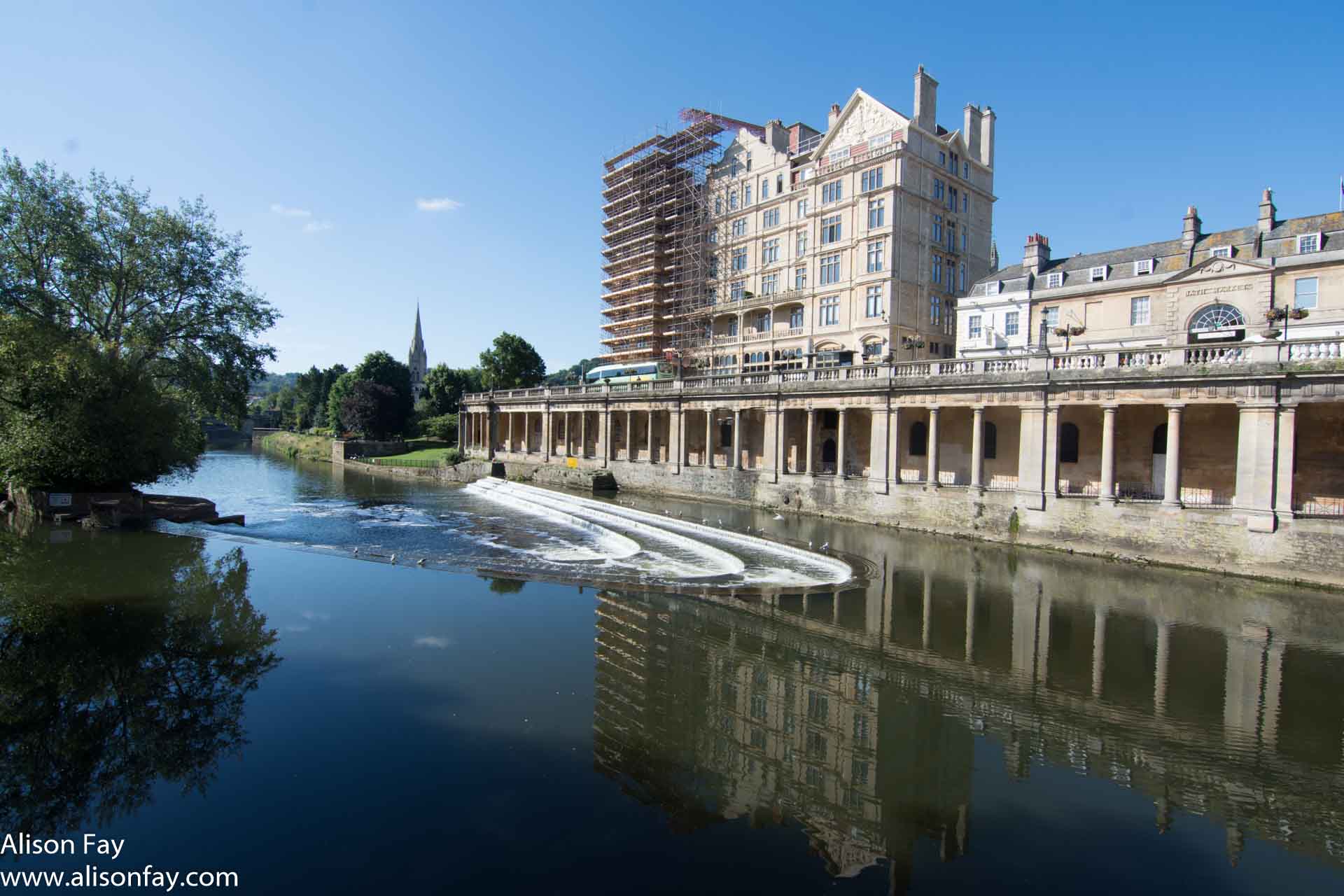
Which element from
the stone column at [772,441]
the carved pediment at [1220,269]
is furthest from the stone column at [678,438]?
the carved pediment at [1220,269]

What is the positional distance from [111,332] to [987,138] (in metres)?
54.8

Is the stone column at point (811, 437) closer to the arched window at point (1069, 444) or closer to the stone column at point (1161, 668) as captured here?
the arched window at point (1069, 444)

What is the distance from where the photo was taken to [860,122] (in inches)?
1786

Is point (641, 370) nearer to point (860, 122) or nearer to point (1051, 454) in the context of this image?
point (860, 122)

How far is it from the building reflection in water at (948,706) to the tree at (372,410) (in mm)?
70738

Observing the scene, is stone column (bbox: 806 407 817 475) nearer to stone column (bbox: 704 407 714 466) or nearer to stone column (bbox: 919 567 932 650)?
stone column (bbox: 704 407 714 466)

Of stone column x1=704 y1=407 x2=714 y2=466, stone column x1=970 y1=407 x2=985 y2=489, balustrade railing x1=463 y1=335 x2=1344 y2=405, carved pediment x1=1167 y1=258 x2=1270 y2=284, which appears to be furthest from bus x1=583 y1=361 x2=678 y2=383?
carved pediment x1=1167 y1=258 x2=1270 y2=284

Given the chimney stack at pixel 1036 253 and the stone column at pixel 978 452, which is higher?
the chimney stack at pixel 1036 253

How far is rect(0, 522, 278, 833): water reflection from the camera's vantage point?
795 cm

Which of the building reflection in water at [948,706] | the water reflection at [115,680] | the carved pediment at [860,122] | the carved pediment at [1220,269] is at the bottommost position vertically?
the building reflection in water at [948,706]

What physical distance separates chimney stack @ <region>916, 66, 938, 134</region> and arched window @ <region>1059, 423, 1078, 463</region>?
24492mm

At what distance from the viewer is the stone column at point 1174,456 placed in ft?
73.1

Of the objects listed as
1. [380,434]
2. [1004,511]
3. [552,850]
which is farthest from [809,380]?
[380,434]

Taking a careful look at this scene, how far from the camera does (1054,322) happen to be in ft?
123
